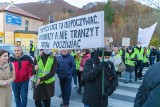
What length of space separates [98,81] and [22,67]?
243 centimetres

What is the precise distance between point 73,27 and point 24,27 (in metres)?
48.6

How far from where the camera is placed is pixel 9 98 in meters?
5.44

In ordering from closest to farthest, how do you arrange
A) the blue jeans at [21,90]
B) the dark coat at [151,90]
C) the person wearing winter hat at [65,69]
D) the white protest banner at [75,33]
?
the dark coat at [151,90], the white protest banner at [75,33], the blue jeans at [21,90], the person wearing winter hat at [65,69]

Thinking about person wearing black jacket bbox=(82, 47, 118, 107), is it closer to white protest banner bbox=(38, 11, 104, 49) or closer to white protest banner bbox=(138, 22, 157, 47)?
white protest banner bbox=(38, 11, 104, 49)

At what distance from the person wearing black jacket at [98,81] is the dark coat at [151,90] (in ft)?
5.50

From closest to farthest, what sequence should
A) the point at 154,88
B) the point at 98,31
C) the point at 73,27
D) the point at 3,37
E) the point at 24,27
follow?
the point at 154,88 < the point at 98,31 < the point at 73,27 < the point at 3,37 < the point at 24,27

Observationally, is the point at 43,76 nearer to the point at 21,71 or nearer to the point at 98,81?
the point at 21,71

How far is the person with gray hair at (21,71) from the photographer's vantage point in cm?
632

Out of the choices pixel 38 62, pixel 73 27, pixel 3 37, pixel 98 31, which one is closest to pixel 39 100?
Answer: pixel 38 62

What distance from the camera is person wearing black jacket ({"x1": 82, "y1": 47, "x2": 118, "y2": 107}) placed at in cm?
445

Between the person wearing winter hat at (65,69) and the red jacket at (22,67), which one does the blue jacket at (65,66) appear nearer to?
the person wearing winter hat at (65,69)

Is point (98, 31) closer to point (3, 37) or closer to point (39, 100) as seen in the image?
point (39, 100)

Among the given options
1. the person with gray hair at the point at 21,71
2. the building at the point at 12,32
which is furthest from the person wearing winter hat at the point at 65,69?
the building at the point at 12,32

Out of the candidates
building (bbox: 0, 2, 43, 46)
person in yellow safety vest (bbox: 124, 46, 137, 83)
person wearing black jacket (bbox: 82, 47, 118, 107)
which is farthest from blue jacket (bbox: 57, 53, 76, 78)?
building (bbox: 0, 2, 43, 46)
